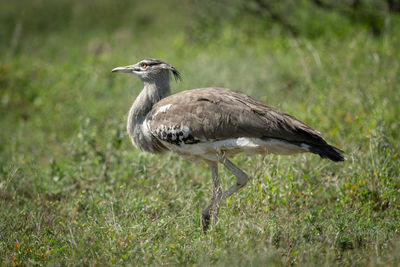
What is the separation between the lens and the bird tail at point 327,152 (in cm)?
309

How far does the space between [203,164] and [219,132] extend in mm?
1269

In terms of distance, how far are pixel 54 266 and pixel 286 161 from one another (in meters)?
2.21

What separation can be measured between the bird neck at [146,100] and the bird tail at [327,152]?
1465 millimetres

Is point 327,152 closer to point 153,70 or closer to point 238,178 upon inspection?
point 238,178

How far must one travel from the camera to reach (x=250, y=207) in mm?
3328

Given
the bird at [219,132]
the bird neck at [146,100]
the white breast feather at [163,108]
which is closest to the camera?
the bird at [219,132]

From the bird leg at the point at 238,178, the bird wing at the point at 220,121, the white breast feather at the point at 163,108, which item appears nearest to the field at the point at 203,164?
the bird leg at the point at 238,178

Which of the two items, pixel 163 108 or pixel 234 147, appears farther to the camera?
pixel 163 108

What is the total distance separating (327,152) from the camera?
10.2 feet

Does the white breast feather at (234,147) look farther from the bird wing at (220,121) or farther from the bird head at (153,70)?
the bird head at (153,70)

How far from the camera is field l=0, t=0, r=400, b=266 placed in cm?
292

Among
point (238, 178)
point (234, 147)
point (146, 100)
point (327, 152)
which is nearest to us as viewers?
point (327, 152)

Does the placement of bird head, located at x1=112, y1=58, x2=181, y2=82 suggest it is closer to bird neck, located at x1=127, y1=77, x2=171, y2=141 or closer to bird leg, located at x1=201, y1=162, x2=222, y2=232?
bird neck, located at x1=127, y1=77, x2=171, y2=141

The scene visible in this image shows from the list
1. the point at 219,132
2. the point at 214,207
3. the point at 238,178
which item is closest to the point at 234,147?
the point at 219,132
